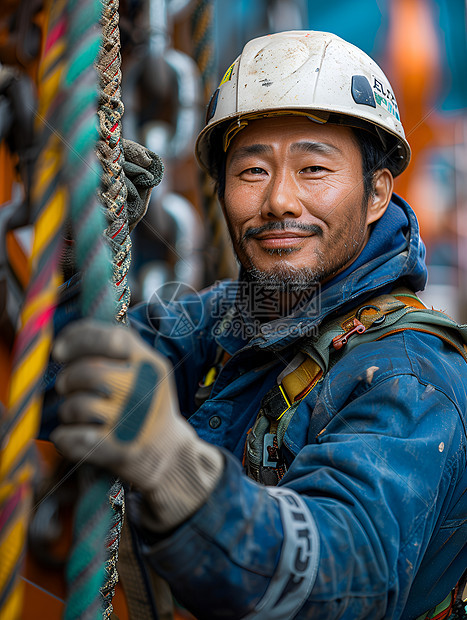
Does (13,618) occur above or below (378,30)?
below

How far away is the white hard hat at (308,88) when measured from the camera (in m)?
1.85

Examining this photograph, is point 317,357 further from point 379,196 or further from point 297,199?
point 379,196

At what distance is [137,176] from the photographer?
67.6 inches

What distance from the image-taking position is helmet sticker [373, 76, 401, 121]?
1.95m

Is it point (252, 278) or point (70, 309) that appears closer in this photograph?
point (70, 309)

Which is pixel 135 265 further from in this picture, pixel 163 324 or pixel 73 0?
pixel 73 0

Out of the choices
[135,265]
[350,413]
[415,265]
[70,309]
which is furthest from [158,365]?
[135,265]

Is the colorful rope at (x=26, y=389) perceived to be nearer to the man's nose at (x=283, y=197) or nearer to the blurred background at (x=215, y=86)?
the man's nose at (x=283, y=197)

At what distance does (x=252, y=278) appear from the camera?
201 cm

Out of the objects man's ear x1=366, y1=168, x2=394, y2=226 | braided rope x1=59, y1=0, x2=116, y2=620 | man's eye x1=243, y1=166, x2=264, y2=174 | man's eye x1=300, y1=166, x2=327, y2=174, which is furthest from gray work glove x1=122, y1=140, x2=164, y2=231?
braided rope x1=59, y1=0, x2=116, y2=620

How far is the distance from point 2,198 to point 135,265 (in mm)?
1276

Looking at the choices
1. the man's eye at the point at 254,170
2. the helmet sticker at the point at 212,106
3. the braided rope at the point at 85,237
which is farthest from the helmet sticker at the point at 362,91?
the braided rope at the point at 85,237

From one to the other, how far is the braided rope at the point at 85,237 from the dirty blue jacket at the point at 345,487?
0.16 m

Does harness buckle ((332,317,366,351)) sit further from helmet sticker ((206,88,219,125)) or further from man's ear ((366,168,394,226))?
helmet sticker ((206,88,219,125))
